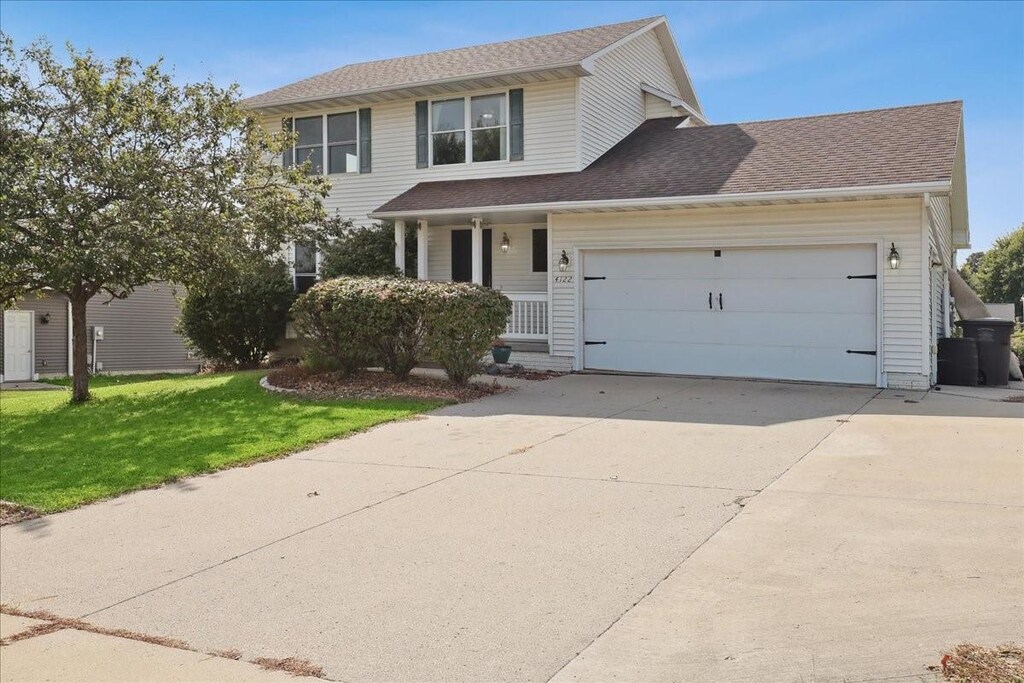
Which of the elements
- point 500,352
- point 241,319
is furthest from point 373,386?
point 241,319

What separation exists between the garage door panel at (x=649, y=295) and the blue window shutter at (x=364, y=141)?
21.0 feet

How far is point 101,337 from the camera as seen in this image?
25.0m

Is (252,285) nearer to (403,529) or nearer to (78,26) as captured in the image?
(78,26)

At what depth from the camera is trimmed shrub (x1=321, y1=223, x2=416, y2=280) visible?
56.7 feet

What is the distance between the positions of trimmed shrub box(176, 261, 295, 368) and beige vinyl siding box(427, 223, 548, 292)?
3.25 metres

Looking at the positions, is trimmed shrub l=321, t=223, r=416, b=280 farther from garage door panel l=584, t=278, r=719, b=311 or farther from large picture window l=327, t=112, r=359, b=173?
garage door panel l=584, t=278, r=719, b=311

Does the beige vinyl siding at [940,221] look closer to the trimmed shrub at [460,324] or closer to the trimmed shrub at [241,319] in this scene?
the trimmed shrub at [460,324]

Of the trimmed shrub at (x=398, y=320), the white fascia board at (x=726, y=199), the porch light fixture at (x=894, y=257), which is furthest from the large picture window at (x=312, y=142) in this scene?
the porch light fixture at (x=894, y=257)

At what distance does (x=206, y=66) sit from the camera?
13.6 m

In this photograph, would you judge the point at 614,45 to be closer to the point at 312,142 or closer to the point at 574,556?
the point at 312,142

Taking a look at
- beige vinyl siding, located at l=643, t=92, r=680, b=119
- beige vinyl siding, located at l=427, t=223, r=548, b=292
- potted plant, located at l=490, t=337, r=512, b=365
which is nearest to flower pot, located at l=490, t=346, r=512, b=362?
potted plant, located at l=490, t=337, r=512, b=365

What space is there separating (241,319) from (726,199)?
33.9 ft

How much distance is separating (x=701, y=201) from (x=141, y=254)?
854cm

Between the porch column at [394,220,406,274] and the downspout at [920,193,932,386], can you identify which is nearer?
the downspout at [920,193,932,386]
